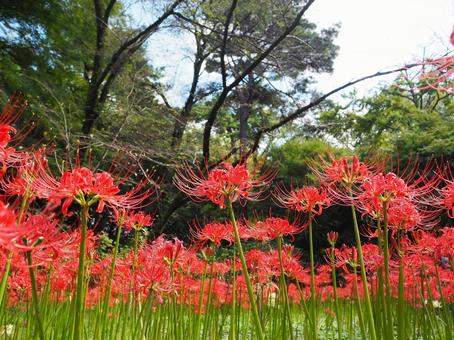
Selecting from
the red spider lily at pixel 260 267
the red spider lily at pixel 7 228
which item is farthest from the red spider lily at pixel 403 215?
the red spider lily at pixel 7 228

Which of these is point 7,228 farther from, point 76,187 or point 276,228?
point 276,228

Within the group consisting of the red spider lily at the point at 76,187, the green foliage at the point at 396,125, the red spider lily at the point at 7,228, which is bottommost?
the red spider lily at the point at 7,228

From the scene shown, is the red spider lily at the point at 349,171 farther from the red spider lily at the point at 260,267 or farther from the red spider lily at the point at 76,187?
the red spider lily at the point at 260,267

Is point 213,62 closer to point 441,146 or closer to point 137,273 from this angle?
point 441,146

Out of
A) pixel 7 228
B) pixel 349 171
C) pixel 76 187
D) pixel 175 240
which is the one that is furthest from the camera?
pixel 175 240

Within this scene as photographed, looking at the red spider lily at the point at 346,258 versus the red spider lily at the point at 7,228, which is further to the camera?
the red spider lily at the point at 346,258

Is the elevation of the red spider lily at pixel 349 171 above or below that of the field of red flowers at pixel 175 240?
above

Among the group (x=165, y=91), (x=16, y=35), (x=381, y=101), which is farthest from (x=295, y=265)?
(x=381, y=101)

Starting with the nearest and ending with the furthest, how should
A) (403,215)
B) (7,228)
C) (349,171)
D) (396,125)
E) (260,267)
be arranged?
(7,228)
(349,171)
(403,215)
(260,267)
(396,125)

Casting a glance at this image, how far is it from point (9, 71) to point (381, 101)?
14.3 metres

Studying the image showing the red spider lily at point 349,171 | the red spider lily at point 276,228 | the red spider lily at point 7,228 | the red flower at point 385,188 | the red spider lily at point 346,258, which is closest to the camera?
the red spider lily at point 7,228

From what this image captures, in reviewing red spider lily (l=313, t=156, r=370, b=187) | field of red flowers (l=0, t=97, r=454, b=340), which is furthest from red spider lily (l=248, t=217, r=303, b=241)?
red spider lily (l=313, t=156, r=370, b=187)

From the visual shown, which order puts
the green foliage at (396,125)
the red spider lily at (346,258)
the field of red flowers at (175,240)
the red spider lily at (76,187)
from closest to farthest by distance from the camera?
1. the field of red flowers at (175,240)
2. the red spider lily at (76,187)
3. the red spider lily at (346,258)
4. the green foliage at (396,125)

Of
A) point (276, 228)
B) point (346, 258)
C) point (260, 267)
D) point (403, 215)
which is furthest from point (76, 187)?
point (346, 258)
